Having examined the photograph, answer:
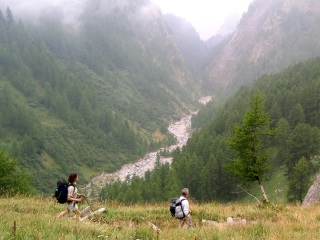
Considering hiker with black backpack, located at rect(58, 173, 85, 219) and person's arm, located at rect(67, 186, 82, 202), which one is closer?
person's arm, located at rect(67, 186, 82, 202)

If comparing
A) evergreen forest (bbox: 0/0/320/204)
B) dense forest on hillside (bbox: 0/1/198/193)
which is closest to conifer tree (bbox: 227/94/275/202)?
evergreen forest (bbox: 0/0/320/204)

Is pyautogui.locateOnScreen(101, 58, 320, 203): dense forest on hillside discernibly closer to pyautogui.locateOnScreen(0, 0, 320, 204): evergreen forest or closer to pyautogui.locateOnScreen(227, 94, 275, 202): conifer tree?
pyautogui.locateOnScreen(0, 0, 320, 204): evergreen forest

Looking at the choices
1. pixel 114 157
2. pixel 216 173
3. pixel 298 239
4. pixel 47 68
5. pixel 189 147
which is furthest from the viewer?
pixel 47 68

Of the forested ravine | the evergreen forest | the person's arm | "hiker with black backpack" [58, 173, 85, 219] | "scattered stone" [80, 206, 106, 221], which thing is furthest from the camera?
the forested ravine

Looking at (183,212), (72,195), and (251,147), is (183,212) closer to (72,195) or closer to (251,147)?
(72,195)

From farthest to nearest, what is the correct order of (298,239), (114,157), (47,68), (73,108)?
(47,68), (73,108), (114,157), (298,239)

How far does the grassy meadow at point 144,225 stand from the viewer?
22.1ft

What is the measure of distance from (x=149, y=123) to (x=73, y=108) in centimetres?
4658

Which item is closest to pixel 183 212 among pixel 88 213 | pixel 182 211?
pixel 182 211

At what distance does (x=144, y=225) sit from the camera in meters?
10.1

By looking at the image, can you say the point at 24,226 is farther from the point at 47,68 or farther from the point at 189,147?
the point at 47,68

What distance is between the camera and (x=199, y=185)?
207 ft

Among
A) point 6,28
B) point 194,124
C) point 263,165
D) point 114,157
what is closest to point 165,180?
point 263,165

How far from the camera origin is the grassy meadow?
6.75m
